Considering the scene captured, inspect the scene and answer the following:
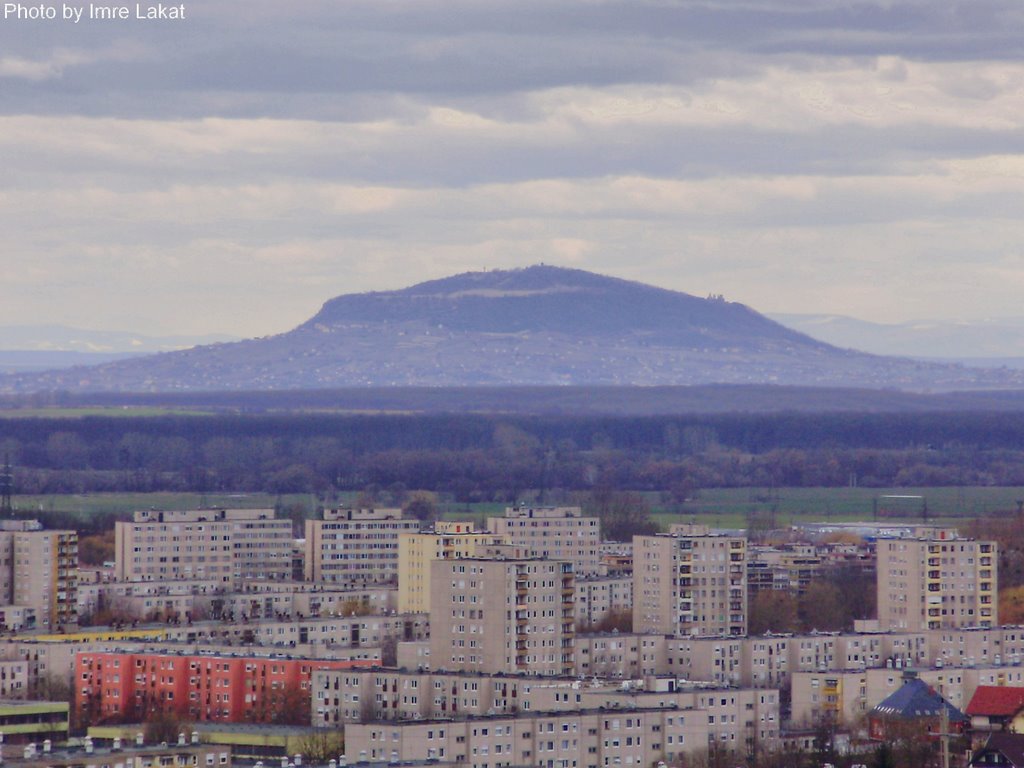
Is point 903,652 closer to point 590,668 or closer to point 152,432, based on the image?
point 590,668

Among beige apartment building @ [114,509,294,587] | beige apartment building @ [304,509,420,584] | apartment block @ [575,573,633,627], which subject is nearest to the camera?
apartment block @ [575,573,633,627]

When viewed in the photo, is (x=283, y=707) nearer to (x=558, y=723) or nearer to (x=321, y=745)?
Answer: (x=321, y=745)

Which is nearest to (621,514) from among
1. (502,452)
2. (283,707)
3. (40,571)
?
(40,571)

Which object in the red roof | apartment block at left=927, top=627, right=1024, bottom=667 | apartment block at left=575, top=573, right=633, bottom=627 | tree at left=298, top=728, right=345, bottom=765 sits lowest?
tree at left=298, top=728, right=345, bottom=765

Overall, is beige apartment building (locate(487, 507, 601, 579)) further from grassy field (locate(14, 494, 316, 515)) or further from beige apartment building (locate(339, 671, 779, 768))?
beige apartment building (locate(339, 671, 779, 768))

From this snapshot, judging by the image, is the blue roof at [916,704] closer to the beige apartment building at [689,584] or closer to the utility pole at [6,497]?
the beige apartment building at [689,584]

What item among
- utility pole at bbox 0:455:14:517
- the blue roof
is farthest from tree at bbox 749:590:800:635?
utility pole at bbox 0:455:14:517

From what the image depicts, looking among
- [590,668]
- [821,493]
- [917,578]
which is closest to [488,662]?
[590,668]
